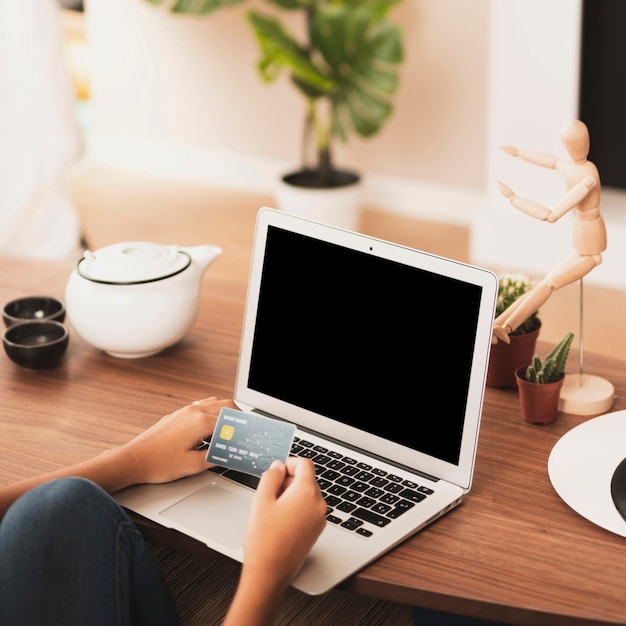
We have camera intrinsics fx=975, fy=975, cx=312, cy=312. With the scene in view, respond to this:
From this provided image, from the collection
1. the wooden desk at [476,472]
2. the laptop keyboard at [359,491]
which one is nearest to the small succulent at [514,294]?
the wooden desk at [476,472]

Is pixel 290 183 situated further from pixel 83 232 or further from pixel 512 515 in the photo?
pixel 512 515

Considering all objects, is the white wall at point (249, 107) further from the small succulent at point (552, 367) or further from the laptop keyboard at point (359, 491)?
the laptop keyboard at point (359, 491)

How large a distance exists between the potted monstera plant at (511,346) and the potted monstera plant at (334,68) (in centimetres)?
215

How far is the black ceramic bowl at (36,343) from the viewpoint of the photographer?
1.50 m

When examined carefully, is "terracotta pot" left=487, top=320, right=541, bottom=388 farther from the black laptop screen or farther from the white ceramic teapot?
the white ceramic teapot

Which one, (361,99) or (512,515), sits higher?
(361,99)

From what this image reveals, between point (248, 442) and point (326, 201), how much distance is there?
261cm

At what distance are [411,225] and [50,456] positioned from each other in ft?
9.40

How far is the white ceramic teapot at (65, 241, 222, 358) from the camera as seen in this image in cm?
151

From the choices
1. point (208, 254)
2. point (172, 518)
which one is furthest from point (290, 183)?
point (172, 518)

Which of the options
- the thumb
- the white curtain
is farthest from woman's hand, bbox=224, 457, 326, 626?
the white curtain

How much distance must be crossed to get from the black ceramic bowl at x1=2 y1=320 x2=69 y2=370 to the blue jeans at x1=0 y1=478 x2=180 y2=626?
0.45 m

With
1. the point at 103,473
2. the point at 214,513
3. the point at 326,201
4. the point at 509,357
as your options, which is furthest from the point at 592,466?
the point at 326,201

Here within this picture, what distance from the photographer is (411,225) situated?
4.00 metres
